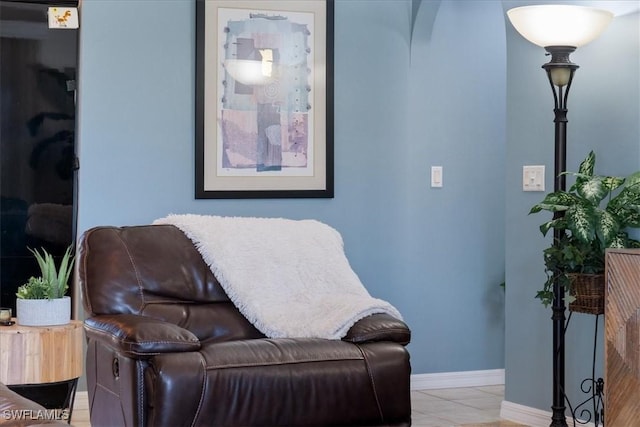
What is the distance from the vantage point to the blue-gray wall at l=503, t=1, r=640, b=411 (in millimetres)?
3955

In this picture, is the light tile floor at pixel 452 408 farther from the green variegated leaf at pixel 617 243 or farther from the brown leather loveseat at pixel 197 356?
the green variegated leaf at pixel 617 243

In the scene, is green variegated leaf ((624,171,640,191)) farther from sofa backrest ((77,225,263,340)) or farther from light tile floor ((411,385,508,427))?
sofa backrest ((77,225,263,340))

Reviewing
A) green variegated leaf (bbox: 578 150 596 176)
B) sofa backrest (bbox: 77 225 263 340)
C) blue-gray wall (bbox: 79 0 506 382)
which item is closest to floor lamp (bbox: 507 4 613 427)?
green variegated leaf (bbox: 578 150 596 176)

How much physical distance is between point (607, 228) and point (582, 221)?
9cm

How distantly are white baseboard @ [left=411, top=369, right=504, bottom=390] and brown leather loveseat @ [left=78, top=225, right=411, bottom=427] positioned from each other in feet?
5.56

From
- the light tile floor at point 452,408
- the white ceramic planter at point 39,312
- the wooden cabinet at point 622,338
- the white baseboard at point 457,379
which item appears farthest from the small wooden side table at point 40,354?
the wooden cabinet at point 622,338

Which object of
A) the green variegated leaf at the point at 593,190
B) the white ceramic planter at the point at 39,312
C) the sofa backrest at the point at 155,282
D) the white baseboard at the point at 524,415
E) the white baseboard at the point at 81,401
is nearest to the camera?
the sofa backrest at the point at 155,282

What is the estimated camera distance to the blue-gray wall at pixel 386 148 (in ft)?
14.8

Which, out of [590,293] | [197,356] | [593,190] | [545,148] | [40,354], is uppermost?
[545,148]

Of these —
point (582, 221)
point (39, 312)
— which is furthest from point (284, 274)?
point (582, 221)

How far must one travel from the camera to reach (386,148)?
500 centimetres

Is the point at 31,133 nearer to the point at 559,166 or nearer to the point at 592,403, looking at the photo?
the point at 559,166

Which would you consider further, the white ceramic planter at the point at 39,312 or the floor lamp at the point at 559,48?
the white ceramic planter at the point at 39,312

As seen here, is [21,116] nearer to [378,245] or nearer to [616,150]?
[378,245]
